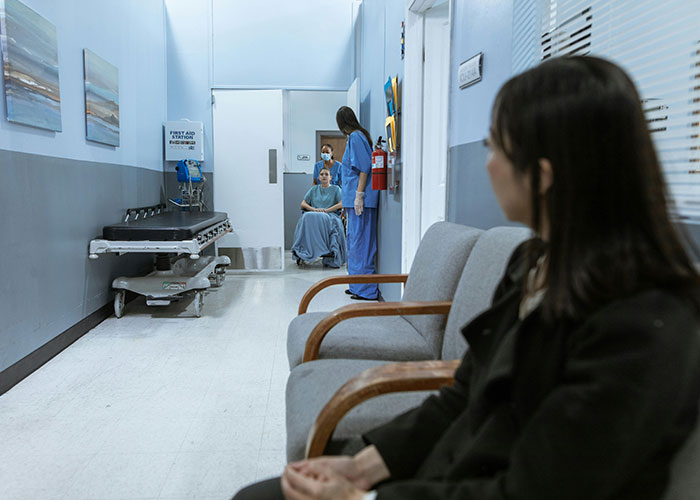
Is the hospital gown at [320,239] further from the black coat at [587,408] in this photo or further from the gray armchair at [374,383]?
the black coat at [587,408]

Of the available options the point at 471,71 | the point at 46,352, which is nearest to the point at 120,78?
the point at 46,352

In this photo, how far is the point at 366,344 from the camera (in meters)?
1.69

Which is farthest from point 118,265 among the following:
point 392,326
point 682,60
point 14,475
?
point 682,60

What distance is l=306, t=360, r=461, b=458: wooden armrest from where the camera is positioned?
3.33ft

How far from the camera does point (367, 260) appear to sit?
15.0ft

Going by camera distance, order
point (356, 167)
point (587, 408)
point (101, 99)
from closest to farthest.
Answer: point (587, 408) < point (101, 99) < point (356, 167)

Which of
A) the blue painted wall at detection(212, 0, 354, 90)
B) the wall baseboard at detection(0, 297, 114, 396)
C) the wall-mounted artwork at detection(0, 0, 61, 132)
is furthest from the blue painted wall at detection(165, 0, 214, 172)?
Answer: the wall-mounted artwork at detection(0, 0, 61, 132)

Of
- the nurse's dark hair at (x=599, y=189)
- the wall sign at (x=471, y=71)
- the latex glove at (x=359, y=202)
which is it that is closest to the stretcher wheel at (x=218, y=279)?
the latex glove at (x=359, y=202)

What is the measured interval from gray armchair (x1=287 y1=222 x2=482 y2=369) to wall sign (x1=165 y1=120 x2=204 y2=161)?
13.1ft

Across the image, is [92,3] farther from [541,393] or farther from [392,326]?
[541,393]

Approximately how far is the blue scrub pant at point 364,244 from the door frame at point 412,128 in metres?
1.07

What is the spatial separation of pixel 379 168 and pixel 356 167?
1.20ft

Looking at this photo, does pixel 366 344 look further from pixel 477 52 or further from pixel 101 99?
pixel 101 99

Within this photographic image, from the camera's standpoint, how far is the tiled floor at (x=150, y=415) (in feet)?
5.49
